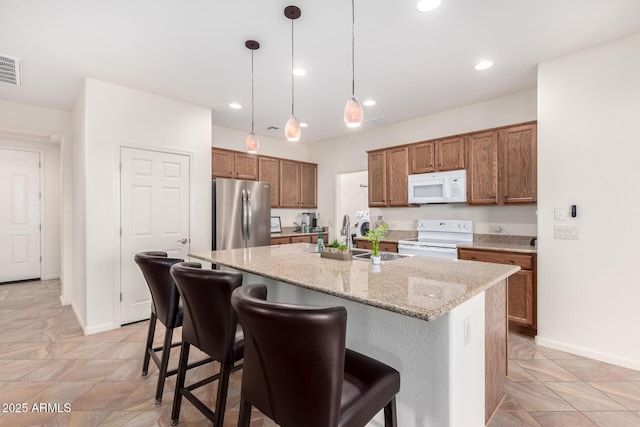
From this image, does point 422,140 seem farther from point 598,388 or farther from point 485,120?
point 598,388

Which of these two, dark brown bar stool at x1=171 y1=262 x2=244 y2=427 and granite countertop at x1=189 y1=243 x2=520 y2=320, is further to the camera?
dark brown bar stool at x1=171 y1=262 x2=244 y2=427

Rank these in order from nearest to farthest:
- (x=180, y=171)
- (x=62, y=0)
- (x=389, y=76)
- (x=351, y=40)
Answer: (x=62, y=0) < (x=351, y=40) < (x=389, y=76) < (x=180, y=171)

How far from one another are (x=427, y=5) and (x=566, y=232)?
92.6 inches

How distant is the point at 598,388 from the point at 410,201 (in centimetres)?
272

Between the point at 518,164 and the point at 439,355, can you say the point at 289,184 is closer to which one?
the point at 518,164

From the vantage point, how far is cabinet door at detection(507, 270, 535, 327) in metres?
3.05

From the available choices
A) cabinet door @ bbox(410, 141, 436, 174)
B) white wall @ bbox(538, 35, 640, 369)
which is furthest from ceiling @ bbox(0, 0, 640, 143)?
cabinet door @ bbox(410, 141, 436, 174)

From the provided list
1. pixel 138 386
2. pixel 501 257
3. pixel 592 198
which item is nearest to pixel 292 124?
pixel 138 386

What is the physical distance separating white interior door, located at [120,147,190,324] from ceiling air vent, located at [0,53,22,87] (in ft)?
3.70

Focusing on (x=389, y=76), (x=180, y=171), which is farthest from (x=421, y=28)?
(x=180, y=171)

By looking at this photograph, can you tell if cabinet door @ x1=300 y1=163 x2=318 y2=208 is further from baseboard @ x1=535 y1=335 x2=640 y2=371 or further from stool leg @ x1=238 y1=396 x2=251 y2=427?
stool leg @ x1=238 y1=396 x2=251 y2=427

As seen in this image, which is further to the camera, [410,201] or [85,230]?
[410,201]

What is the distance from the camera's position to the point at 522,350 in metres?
2.84

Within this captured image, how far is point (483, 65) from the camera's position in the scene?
3000 mm
